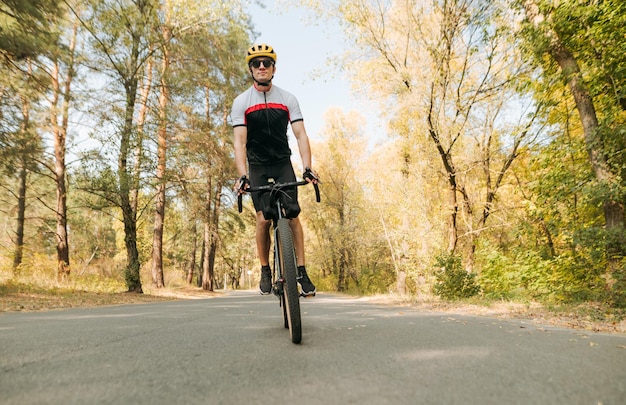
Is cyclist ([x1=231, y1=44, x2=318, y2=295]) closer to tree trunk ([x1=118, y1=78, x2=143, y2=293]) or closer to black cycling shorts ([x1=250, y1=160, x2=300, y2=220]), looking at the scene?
black cycling shorts ([x1=250, y1=160, x2=300, y2=220])

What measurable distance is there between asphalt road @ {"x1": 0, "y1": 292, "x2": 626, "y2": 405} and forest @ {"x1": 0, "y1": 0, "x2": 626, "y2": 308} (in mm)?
4941

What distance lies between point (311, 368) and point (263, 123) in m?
2.38

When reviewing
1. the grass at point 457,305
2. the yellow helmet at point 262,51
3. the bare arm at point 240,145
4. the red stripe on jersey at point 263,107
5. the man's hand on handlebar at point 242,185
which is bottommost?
the grass at point 457,305

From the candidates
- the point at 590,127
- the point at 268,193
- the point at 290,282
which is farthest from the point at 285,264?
the point at 590,127

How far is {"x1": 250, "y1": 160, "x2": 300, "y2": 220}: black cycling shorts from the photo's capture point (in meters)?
3.39

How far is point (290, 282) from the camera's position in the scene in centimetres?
292

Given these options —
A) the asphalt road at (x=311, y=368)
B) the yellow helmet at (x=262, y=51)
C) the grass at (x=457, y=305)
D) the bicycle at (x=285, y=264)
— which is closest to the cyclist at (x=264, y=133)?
the yellow helmet at (x=262, y=51)

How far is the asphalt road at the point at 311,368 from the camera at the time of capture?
5.19 ft

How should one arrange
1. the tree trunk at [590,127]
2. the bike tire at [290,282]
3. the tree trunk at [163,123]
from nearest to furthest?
the bike tire at [290,282] → the tree trunk at [590,127] → the tree trunk at [163,123]

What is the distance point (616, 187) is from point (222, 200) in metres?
16.7

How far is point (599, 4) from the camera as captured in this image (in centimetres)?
653

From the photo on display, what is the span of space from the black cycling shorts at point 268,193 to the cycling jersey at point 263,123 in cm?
6

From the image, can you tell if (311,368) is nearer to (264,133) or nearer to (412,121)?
(264,133)

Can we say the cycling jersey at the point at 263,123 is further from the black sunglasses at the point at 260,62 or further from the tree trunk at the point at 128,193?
the tree trunk at the point at 128,193
